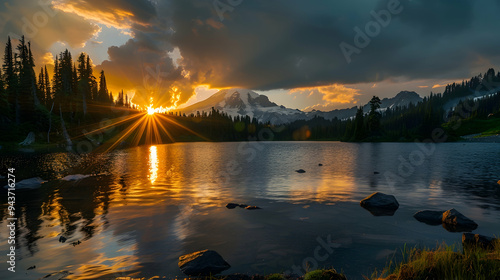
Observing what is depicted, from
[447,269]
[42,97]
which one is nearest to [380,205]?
[447,269]

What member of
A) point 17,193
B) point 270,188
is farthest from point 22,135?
point 270,188

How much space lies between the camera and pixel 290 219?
809 inches

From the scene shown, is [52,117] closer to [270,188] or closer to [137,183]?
[137,183]

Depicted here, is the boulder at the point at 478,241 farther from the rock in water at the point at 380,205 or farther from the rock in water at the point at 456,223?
the rock in water at the point at 380,205

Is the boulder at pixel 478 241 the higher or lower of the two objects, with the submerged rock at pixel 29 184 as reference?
lower

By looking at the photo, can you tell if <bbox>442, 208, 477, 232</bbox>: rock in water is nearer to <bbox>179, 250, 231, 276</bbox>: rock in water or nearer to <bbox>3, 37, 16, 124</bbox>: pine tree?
<bbox>179, 250, 231, 276</bbox>: rock in water

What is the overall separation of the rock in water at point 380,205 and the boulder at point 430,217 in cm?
224

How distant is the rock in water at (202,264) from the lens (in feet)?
39.3

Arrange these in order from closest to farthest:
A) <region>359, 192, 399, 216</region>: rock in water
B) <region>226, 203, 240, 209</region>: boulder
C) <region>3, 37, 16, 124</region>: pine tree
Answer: <region>359, 192, 399, 216</region>: rock in water
<region>226, 203, 240, 209</region>: boulder
<region>3, 37, 16, 124</region>: pine tree

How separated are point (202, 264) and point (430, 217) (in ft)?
57.4

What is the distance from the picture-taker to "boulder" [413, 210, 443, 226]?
18956 millimetres

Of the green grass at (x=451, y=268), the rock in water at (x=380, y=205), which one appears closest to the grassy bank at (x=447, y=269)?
the green grass at (x=451, y=268)

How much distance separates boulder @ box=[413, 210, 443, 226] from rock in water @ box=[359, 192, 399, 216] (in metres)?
2.24

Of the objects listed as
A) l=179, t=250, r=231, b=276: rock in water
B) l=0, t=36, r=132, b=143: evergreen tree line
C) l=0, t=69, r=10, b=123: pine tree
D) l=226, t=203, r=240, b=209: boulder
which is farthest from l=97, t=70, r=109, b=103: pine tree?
l=179, t=250, r=231, b=276: rock in water
